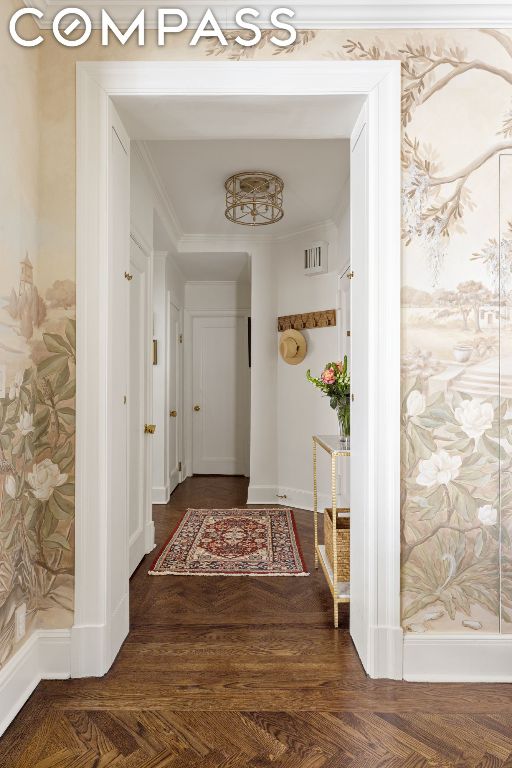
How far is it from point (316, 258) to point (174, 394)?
217cm

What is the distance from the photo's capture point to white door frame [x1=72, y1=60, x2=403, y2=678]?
1.96 meters

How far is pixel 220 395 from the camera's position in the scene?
20.9 feet

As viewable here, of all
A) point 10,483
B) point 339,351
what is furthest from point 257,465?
point 10,483

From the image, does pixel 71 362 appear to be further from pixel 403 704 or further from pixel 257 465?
pixel 257 465

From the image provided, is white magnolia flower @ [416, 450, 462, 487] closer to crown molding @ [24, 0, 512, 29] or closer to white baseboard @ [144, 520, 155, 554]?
crown molding @ [24, 0, 512, 29]

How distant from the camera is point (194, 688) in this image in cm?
188

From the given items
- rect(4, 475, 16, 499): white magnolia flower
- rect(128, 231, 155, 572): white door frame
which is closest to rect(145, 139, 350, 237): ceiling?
rect(128, 231, 155, 572): white door frame

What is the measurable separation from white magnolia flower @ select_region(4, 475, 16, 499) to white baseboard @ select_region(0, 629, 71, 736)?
587mm

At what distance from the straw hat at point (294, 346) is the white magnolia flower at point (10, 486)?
10.4 ft

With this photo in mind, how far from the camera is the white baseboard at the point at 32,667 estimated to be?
5.54 feet

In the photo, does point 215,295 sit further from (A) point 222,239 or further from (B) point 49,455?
(B) point 49,455

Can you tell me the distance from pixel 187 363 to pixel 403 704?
15.9ft

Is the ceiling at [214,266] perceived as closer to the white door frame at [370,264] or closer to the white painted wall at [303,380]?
the white painted wall at [303,380]

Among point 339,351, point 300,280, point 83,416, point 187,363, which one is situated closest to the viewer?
point 83,416
